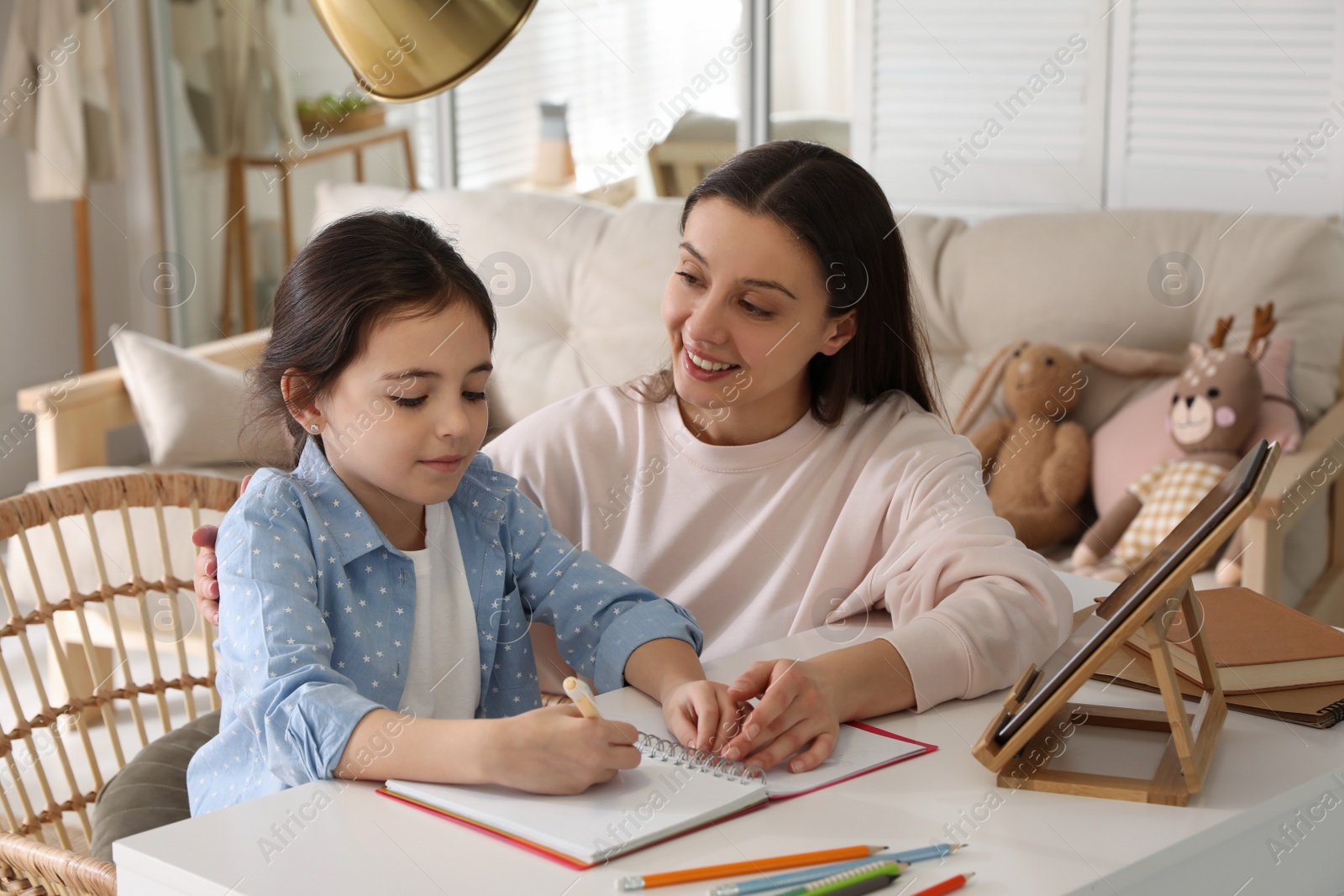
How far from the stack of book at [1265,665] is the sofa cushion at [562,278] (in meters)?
1.62

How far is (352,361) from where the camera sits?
1125mm

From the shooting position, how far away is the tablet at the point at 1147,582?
89 centimetres

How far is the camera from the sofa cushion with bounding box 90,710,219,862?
1275 millimetres

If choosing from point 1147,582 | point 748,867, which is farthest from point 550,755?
point 1147,582

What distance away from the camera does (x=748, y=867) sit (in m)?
0.80

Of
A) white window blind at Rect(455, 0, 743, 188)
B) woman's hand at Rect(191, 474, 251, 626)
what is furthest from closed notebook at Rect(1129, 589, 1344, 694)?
white window blind at Rect(455, 0, 743, 188)

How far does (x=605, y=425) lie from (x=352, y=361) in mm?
433

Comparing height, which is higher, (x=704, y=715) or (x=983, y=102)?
(x=983, y=102)

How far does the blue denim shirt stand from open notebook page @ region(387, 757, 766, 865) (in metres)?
0.10

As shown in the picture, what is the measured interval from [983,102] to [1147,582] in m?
2.55

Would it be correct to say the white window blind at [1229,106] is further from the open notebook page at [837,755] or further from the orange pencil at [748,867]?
the orange pencil at [748,867]

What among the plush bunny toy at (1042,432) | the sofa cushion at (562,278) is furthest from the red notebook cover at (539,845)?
the sofa cushion at (562,278)

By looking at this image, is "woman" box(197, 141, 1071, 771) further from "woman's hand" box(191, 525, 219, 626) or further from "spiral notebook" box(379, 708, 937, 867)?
"spiral notebook" box(379, 708, 937, 867)

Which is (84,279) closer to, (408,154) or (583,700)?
(408,154)
